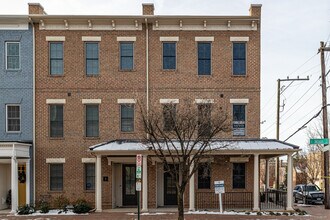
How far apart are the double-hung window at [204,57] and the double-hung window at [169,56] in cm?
157

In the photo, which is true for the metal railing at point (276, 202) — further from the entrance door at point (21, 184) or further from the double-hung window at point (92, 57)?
the entrance door at point (21, 184)

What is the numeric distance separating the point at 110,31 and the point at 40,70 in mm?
4792

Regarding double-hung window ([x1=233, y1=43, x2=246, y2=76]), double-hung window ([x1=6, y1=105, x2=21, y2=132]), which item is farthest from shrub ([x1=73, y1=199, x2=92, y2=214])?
double-hung window ([x1=233, y1=43, x2=246, y2=76])

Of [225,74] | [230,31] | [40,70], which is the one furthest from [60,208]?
[230,31]

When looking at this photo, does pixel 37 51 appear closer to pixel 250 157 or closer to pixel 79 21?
pixel 79 21

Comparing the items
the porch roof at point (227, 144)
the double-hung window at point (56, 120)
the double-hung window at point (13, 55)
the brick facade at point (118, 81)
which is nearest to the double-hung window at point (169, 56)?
the brick facade at point (118, 81)

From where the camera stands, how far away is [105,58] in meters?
24.1

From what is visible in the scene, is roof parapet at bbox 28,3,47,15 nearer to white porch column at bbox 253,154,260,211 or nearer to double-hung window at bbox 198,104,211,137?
double-hung window at bbox 198,104,211,137

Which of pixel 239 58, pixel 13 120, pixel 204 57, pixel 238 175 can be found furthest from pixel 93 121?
pixel 239 58

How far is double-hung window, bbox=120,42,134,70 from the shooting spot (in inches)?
954

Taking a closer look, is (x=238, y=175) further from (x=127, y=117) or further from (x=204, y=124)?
A: (x=127, y=117)

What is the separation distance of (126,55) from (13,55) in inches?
267

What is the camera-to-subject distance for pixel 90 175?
78.1 ft

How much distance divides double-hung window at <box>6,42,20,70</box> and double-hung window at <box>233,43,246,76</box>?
1305cm
